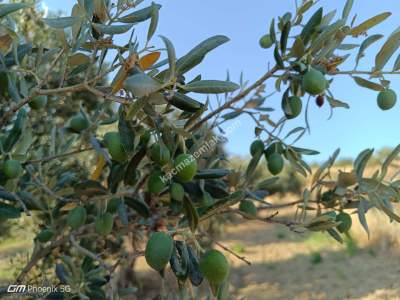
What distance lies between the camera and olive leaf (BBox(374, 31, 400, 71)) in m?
1.34

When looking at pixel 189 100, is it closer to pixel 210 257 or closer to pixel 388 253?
pixel 210 257

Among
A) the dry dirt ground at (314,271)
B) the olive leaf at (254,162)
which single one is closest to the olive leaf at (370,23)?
the olive leaf at (254,162)

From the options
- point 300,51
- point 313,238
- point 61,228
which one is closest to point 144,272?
point 313,238

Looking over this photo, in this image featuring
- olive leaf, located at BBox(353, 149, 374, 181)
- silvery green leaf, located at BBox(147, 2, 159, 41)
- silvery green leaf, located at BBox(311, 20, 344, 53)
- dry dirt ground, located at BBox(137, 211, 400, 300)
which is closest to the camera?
silvery green leaf, located at BBox(147, 2, 159, 41)

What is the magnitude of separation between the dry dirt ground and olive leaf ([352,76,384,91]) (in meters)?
3.73

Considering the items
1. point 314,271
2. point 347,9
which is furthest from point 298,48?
point 314,271

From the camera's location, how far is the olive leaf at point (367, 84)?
1.43 meters

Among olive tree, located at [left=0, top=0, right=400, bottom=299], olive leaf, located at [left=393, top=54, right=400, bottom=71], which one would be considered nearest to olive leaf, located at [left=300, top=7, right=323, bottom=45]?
olive tree, located at [left=0, top=0, right=400, bottom=299]

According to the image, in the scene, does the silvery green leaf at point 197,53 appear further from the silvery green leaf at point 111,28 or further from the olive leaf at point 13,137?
the olive leaf at point 13,137

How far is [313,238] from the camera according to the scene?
10.7 metres

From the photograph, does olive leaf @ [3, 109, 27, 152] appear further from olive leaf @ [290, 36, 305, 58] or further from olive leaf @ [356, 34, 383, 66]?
olive leaf @ [356, 34, 383, 66]

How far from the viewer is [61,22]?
3.47ft

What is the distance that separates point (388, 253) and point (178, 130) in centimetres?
818

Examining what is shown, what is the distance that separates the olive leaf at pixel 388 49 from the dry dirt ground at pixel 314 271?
151 inches
